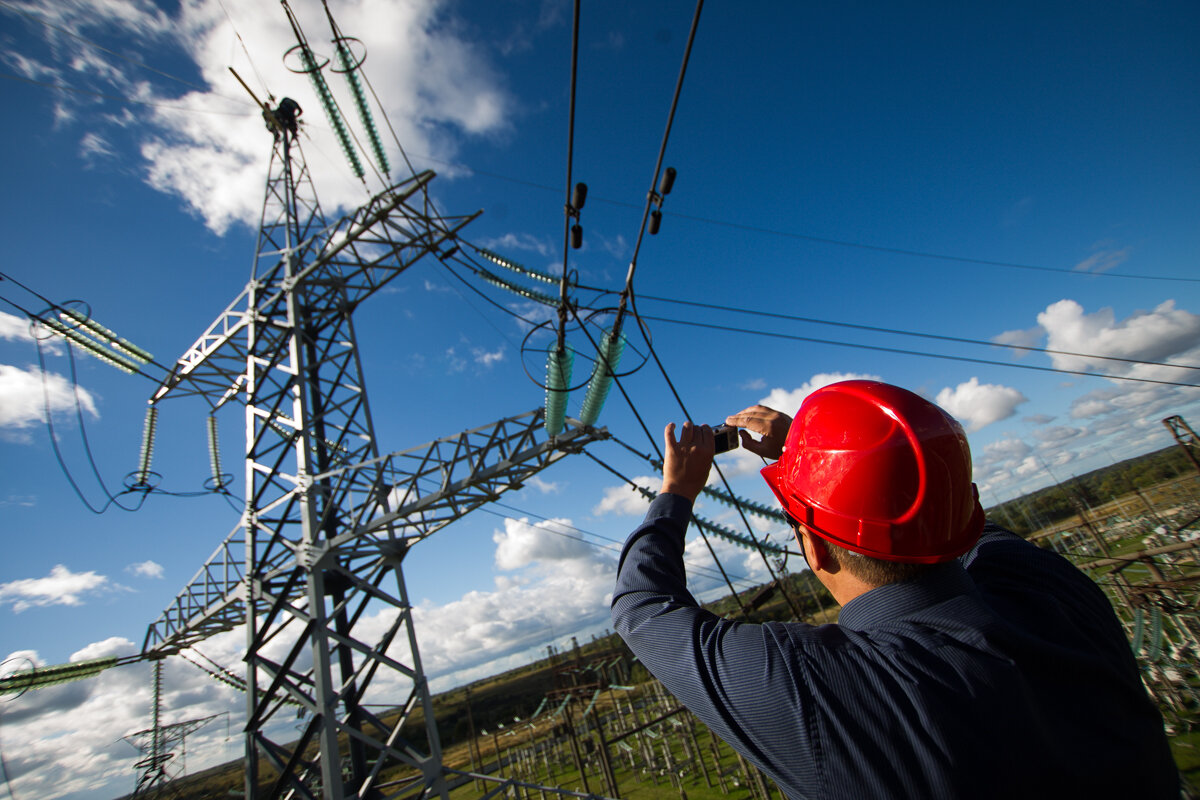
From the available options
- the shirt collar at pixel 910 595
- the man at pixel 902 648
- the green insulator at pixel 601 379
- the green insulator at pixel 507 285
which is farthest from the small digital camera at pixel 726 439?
the green insulator at pixel 507 285

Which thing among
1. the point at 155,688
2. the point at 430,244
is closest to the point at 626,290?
the point at 430,244

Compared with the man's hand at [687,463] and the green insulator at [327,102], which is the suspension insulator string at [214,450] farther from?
the man's hand at [687,463]

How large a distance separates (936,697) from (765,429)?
1.15 metres

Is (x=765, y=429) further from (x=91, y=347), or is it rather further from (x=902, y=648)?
(x=91, y=347)

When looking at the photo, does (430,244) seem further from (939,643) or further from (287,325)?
(939,643)

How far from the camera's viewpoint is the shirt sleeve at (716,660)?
0.93 m

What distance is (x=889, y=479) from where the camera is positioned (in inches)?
45.9

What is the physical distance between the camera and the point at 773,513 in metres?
9.12

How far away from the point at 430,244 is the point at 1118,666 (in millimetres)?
9049

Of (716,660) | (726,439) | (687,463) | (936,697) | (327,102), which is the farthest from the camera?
(327,102)

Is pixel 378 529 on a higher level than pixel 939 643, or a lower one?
higher

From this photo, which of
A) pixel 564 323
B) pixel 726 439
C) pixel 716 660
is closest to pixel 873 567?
pixel 716 660

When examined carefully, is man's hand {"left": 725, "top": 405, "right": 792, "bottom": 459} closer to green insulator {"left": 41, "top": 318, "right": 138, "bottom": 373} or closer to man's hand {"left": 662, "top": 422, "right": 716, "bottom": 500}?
man's hand {"left": 662, "top": 422, "right": 716, "bottom": 500}

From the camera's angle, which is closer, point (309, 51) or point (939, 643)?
point (939, 643)
